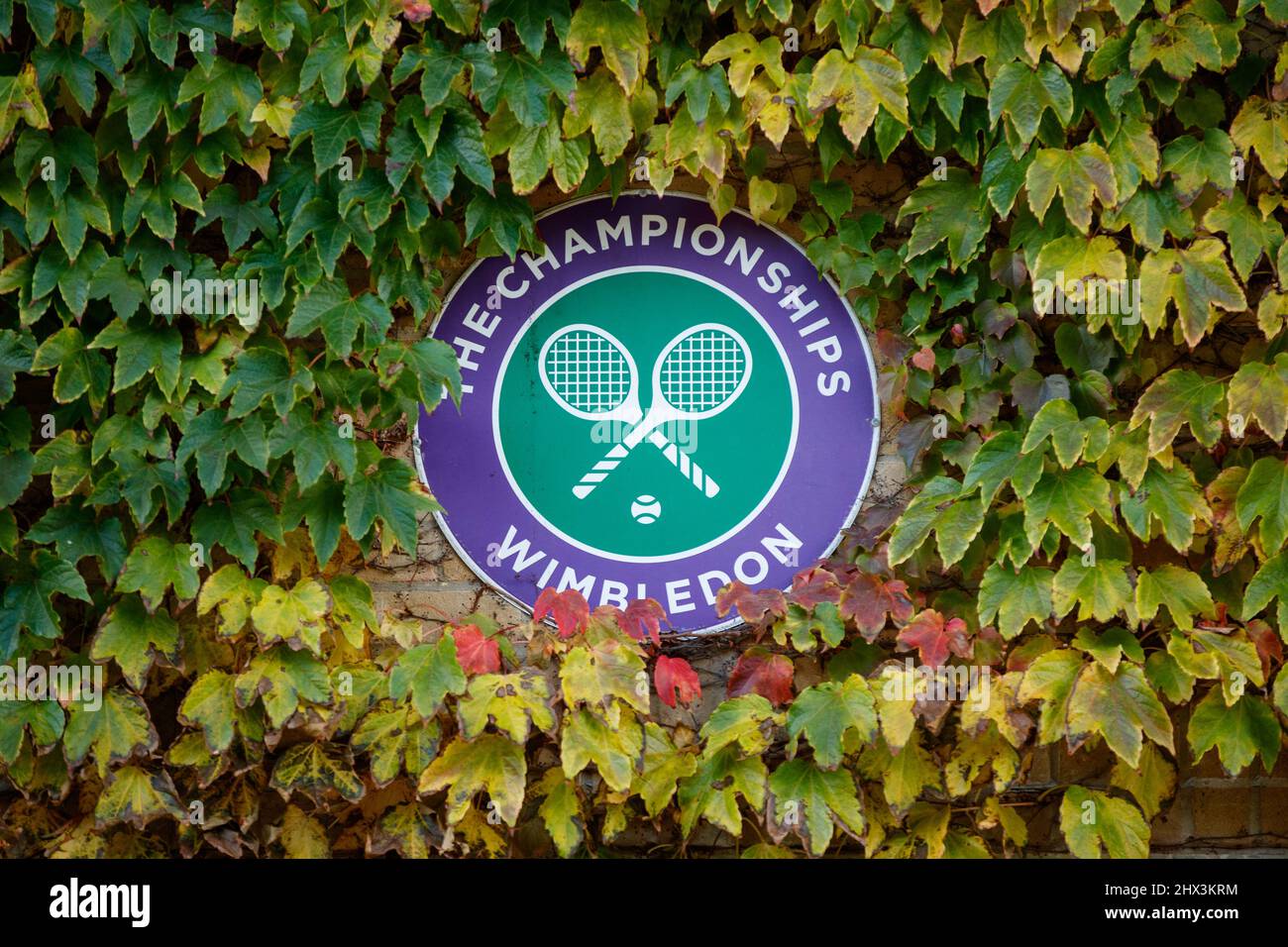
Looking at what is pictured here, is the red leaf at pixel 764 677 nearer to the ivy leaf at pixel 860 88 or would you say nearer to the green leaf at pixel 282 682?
the green leaf at pixel 282 682

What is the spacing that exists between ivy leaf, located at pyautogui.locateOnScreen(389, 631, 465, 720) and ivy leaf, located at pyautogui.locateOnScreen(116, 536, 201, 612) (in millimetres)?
474

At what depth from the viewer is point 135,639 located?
9.19 feet

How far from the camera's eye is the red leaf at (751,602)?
2854 mm

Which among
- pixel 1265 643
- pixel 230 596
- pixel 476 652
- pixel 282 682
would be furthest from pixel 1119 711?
pixel 230 596

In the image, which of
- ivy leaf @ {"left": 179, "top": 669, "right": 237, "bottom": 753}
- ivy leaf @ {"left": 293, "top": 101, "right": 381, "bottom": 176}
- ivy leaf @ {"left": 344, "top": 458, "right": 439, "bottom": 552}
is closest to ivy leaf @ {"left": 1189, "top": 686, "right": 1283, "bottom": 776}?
ivy leaf @ {"left": 344, "top": 458, "right": 439, "bottom": 552}

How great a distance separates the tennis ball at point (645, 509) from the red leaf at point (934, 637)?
626mm

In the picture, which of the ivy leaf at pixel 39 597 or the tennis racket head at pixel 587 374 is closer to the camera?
the ivy leaf at pixel 39 597

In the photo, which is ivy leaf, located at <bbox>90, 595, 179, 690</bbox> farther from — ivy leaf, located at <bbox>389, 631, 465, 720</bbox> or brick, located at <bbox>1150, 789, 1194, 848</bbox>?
brick, located at <bbox>1150, 789, 1194, 848</bbox>

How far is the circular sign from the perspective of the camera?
9.96 feet

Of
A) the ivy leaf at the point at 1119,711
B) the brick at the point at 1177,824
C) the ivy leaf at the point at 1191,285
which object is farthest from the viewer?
the brick at the point at 1177,824

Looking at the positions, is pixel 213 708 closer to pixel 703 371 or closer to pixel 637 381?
pixel 637 381

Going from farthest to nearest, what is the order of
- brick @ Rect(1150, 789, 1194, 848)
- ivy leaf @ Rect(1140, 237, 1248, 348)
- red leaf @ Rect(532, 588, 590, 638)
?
brick @ Rect(1150, 789, 1194, 848), red leaf @ Rect(532, 588, 590, 638), ivy leaf @ Rect(1140, 237, 1248, 348)

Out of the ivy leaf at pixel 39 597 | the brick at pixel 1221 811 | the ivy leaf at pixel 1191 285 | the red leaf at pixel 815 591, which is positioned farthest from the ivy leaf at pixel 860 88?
the ivy leaf at pixel 39 597

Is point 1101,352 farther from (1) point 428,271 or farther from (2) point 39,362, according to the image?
(2) point 39,362
